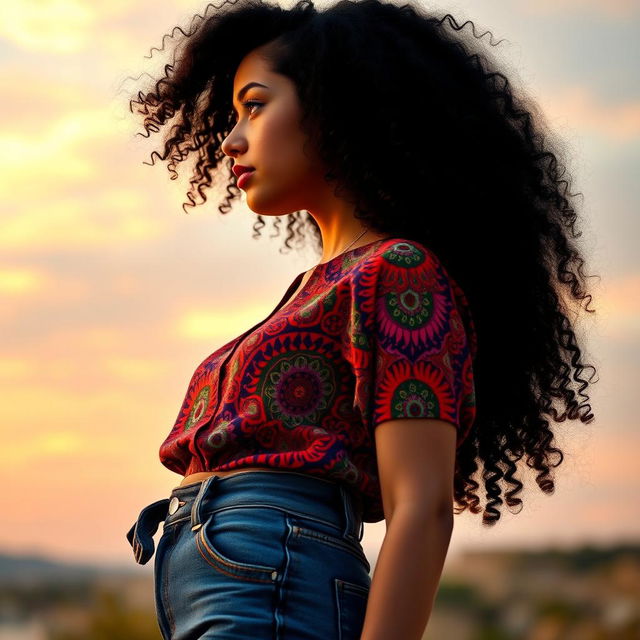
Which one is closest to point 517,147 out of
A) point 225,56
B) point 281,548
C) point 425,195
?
point 425,195

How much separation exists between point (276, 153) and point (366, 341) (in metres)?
0.52

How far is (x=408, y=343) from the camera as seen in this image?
2.27m

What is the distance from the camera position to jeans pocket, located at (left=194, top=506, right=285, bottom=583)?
219 centimetres

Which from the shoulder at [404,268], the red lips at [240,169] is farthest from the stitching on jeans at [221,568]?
the red lips at [240,169]

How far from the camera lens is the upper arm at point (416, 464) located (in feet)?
7.12

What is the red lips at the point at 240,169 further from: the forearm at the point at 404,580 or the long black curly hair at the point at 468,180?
the forearm at the point at 404,580

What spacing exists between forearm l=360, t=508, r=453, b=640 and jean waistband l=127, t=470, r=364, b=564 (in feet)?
0.46

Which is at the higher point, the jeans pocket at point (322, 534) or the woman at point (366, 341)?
the woman at point (366, 341)

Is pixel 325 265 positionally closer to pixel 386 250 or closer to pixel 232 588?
pixel 386 250

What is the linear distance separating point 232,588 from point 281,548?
10 centimetres

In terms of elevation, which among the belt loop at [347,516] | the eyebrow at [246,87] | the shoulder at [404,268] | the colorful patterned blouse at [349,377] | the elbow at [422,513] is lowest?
the elbow at [422,513]

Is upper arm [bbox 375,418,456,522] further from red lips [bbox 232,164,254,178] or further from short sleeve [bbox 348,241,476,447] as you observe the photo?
red lips [bbox 232,164,254,178]

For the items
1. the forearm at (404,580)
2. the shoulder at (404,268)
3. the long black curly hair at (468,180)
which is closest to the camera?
the forearm at (404,580)

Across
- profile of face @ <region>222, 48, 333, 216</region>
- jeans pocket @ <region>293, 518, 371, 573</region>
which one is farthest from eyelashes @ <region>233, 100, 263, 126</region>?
jeans pocket @ <region>293, 518, 371, 573</region>
